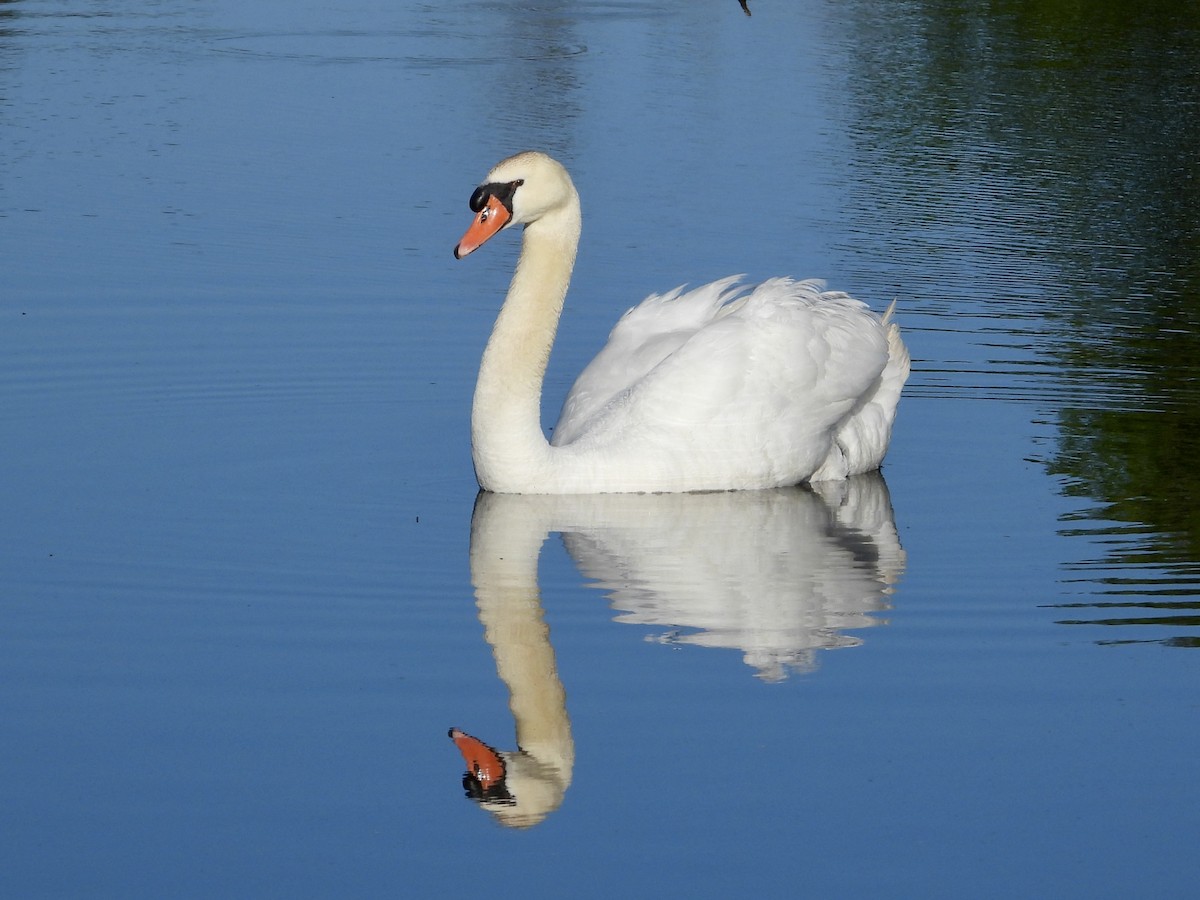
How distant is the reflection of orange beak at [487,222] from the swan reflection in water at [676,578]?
3.16 feet

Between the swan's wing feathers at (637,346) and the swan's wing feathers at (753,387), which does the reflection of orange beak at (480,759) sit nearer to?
the swan's wing feathers at (753,387)

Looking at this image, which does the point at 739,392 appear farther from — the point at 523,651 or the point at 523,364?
the point at 523,651

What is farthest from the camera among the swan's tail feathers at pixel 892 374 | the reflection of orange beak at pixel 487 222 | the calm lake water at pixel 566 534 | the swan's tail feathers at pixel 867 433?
the swan's tail feathers at pixel 892 374

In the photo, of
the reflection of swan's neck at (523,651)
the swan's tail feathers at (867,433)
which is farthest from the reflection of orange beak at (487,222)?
the swan's tail feathers at (867,433)

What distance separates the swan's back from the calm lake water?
214mm

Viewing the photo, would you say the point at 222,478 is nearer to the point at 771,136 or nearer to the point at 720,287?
the point at 720,287

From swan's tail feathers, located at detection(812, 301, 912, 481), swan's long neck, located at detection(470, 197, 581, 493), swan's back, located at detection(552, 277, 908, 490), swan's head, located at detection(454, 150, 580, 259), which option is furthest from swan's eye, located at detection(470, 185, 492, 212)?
swan's tail feathers, located at detection(812, 301, 912, 481)

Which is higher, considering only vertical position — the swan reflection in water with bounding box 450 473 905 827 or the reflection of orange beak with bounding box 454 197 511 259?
the reflection of orange beak with bounding box 454 197 511 259

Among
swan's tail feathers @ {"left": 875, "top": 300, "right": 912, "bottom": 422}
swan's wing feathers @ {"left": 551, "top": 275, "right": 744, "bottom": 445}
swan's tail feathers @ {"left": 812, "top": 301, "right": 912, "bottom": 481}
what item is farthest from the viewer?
swan's tail feathers @ {"left": 875, "top": 300, "right": 912, "bottom": 422}

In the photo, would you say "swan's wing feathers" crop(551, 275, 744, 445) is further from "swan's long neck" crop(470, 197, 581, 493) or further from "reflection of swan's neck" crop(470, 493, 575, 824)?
"reflection of swan's neck" crop(470, 493, 575, 824)

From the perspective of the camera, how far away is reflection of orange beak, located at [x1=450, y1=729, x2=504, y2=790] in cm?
520

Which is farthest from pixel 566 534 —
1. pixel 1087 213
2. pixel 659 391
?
pixel 1087 213

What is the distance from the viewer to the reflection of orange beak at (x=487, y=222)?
26.1ft

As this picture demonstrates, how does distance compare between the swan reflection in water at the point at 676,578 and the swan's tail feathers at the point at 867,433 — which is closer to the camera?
the swan reflection in water at the point at 676,578
